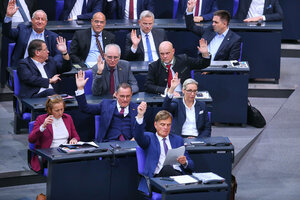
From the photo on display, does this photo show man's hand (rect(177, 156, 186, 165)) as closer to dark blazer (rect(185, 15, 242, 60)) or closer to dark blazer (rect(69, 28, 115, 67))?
dark blazer (rect(69, 28, 115, 67))

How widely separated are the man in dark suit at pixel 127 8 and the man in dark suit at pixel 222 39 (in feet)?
3.17

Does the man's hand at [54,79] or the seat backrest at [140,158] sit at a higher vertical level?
the man's hand at [54,79]

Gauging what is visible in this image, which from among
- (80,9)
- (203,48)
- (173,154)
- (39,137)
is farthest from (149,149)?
(80,9)

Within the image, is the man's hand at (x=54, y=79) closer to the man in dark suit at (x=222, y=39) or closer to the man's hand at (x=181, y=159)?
the man's hand at (x=181, y=159)

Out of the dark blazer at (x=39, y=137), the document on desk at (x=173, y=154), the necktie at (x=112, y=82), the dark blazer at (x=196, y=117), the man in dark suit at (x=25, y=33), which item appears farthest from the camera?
the man in dark suit at (x=25, y=33)

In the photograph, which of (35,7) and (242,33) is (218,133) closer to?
(242,33)

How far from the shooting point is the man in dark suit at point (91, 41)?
8.26 meters

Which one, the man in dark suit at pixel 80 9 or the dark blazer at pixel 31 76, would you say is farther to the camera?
the man in dark suit at pixel 80 9

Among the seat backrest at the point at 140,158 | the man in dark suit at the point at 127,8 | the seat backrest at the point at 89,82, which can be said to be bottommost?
the seat backrest at the point at 140,158

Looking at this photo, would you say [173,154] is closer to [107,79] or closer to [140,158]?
[140,158]

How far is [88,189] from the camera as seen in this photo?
6090mm

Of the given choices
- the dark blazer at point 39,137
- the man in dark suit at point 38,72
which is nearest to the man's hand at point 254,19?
the man in dark suit at point 38,72

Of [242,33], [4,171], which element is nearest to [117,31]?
[242,33]

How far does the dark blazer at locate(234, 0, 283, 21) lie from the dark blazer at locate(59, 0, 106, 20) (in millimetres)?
1806
